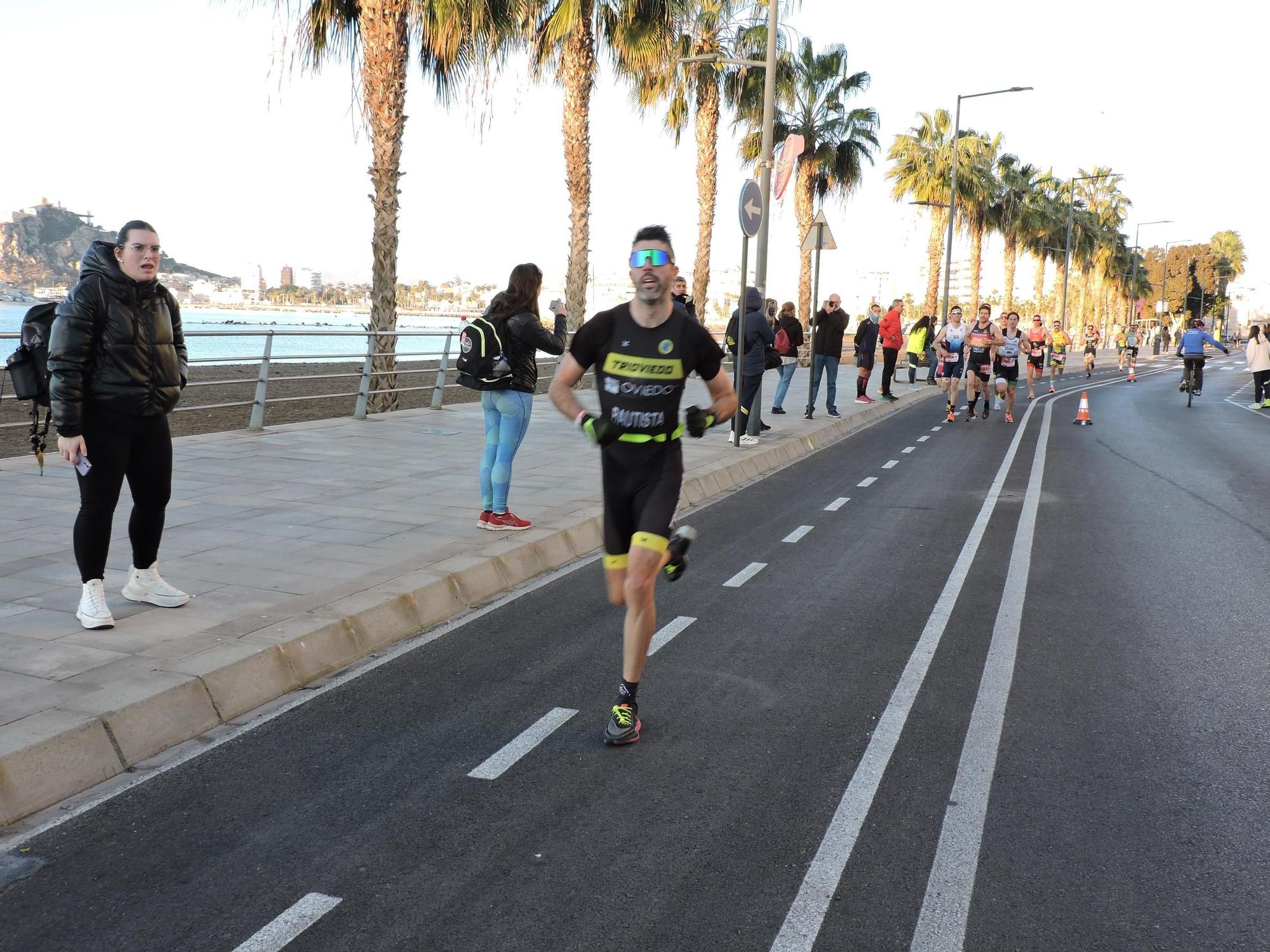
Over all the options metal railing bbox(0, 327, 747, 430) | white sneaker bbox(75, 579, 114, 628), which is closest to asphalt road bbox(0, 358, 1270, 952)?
white sneaker bbox(75, 579, 114, 628)

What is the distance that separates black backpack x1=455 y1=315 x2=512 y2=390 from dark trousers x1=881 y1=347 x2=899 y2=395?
1575 centimetres

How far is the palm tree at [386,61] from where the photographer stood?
16750 mm

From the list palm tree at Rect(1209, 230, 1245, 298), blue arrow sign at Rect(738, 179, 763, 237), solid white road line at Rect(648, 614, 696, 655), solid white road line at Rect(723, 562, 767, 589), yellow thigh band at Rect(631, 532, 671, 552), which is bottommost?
solid white road line at Rect(648, 614, 696, 655)

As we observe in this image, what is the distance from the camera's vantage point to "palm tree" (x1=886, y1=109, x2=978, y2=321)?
44.8 metres

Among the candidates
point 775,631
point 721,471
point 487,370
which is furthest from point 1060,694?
point 721,471

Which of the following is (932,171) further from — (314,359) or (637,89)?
(314,359)

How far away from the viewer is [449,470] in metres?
10.7

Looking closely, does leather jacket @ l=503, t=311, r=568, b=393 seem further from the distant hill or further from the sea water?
the distant hill

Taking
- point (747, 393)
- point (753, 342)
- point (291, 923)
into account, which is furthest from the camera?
point (747, 393)

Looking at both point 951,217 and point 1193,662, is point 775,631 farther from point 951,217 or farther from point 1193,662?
point 951,217

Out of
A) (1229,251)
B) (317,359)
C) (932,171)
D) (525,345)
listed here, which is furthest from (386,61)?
(1229,251)

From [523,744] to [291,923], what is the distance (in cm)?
145

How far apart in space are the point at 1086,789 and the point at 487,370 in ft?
16.5

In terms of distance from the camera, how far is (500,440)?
796 cm
